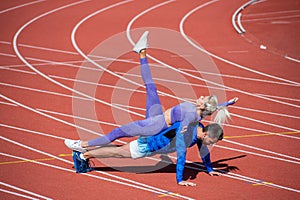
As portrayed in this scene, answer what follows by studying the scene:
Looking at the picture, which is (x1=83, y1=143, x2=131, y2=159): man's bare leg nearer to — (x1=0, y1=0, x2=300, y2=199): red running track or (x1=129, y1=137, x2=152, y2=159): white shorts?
(x1=129, y1=137, x2=152, y2=159): white shorts

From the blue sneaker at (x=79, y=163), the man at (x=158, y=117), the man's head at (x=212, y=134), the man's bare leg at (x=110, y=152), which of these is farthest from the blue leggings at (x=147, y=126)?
the man's head at (x=212, y=134)

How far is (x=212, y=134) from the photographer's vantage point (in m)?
Answer: 8.34

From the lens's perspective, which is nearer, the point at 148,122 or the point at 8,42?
the point at 148,122

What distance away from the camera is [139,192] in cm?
823

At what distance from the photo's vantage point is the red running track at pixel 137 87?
337 inches

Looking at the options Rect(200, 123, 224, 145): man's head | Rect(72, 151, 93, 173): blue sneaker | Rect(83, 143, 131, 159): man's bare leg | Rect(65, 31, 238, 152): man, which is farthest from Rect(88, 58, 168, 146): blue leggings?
Rect(200, 123, 224, 145): man's head

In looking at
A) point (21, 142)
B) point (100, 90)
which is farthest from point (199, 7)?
point (21, 142)

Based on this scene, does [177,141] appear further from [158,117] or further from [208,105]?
[208,105]

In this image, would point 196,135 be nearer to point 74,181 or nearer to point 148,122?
point 148,122

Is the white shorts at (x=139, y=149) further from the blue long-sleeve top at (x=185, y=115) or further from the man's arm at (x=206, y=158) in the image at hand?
the man's arm at (x=206, y=158)

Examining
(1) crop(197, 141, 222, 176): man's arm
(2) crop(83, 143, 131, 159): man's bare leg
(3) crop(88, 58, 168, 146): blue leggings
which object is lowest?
(1) crop(197, 141, 222, 176): man's arm

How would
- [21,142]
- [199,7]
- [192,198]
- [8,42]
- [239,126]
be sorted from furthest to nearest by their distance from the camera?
[199,7]
[8,42]
[239,126]
[21,142]
[192,198]

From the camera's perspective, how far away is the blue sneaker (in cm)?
873

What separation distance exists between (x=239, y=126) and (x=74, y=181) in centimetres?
337
